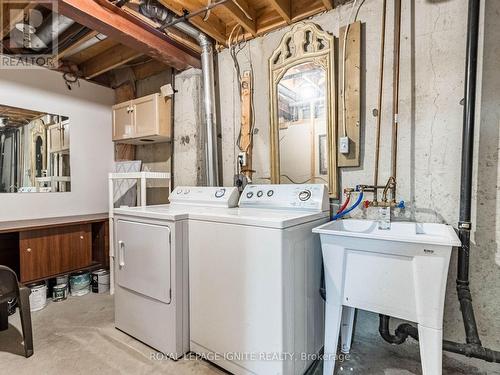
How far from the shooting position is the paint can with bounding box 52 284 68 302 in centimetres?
274

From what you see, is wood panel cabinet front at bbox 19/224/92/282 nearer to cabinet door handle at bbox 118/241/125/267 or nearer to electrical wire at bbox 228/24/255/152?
cabinet door handle at bbox 118/241/125/267

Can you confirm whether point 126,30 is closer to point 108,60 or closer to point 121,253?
point 108,60

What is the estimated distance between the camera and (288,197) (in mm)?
1976

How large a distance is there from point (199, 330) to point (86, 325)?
1.13m

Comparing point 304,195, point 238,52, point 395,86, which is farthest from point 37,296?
point 395,86

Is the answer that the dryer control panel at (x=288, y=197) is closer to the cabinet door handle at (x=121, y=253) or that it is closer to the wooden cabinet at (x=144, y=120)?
the cabinet door handle at (x=121, y=253)

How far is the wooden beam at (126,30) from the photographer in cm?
196

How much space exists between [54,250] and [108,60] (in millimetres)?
2249

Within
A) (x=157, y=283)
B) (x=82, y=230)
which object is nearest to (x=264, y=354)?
(x=157, y=283)

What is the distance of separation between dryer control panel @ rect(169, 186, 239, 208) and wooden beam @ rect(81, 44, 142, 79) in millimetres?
1708

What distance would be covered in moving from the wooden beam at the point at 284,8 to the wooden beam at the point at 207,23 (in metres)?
0.67

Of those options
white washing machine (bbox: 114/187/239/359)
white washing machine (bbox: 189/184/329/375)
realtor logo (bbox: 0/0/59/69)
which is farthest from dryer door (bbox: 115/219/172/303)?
realtor logo (bbox: 0/0/59/69)

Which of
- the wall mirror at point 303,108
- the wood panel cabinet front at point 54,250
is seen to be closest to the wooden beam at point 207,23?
the wall mirror at point 303,108

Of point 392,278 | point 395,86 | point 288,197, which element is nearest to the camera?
point 392,278
